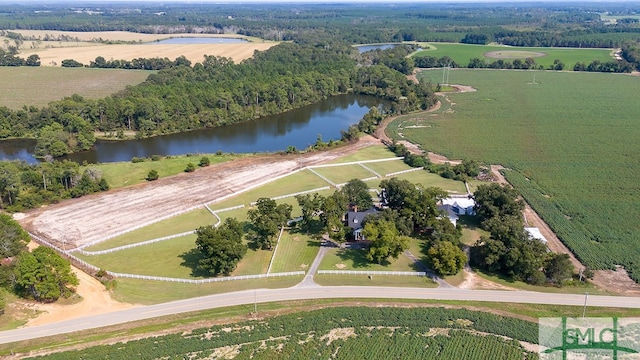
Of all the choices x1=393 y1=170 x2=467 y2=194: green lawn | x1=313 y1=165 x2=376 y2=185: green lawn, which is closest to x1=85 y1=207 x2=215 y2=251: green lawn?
x1=313 y1=165 x2=376 y2=185: green lawn

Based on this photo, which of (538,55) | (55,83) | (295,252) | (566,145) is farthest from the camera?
(538,55)

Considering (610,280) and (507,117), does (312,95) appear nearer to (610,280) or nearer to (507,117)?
(507,117)

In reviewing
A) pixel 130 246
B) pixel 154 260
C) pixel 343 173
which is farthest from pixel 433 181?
pixel 130 246

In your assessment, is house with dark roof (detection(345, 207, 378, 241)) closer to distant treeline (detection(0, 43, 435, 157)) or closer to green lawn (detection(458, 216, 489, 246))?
green lawn (detection(458, 216, 489, 246))

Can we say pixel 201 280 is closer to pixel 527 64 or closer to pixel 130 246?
pixel 130 246

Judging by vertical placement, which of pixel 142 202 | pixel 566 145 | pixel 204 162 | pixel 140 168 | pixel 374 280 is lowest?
pixel 374 280

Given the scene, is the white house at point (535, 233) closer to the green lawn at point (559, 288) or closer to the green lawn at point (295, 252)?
the green lawn at point (559, 288)
